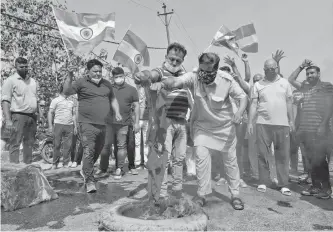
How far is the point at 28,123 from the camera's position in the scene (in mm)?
5598

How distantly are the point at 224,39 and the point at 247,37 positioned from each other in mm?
714

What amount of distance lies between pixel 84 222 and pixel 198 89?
6.94ft

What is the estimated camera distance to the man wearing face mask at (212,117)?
4.00 m

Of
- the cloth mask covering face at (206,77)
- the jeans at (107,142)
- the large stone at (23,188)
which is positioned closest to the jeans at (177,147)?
the cloth mask covering face at (206,77)

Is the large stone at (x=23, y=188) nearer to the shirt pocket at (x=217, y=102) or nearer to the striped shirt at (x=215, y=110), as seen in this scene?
the striped shirt at (x=215, y=110)

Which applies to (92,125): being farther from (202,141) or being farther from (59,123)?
(59,123)

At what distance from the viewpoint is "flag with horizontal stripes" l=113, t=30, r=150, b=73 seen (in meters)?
6.45

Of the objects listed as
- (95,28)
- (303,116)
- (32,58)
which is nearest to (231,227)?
(303,116)

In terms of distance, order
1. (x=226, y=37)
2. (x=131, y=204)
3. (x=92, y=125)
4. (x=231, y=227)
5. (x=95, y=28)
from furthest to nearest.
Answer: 1. (x=226, y=37)
2. (x=95, y=28)
3. (x=92, y=125)
4. (x=231, y=227)
5. (x=131, y=204)

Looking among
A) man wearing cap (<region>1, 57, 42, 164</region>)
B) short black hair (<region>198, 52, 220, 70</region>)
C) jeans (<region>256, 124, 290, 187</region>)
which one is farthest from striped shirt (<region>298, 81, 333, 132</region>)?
man wearing cap (<region>1, 57, 42, 164</region>)

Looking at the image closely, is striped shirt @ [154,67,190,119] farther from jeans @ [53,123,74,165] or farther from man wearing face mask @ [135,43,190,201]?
jeans @ [53,123,74,165]

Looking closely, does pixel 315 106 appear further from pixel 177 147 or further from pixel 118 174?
pixel 118 174

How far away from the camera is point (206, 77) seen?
13.1 feet

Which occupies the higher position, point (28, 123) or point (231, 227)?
point (28, 123)
